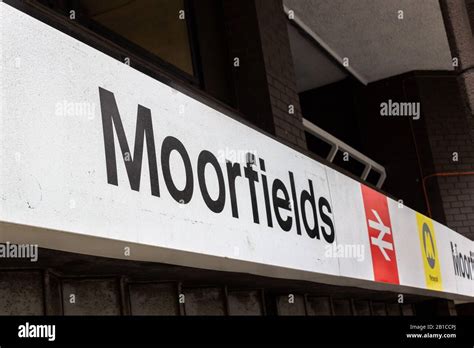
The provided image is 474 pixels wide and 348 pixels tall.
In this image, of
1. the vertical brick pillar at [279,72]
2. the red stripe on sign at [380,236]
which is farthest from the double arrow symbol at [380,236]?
the vertical brick pillar at [279,72]

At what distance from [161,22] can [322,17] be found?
285 cm

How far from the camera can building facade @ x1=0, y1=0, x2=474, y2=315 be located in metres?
2.05

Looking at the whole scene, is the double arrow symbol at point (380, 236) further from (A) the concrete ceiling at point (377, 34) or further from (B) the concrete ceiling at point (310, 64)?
(B) the concrete ceiling at point (310, 64)

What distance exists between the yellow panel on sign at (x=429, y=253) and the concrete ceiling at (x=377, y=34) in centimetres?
229

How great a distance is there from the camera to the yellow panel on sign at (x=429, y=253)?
217 inches

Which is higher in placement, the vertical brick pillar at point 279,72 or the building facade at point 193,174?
the vertical brick pillar at point 279,72

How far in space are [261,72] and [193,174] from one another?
85.1 inches

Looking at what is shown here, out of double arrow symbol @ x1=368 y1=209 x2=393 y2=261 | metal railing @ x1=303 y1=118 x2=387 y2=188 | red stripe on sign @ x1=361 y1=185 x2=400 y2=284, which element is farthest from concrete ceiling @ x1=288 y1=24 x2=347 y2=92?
double arrow symbol @ x1=368 y1=209 x2=393 y2=261

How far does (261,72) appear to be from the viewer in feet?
15.7

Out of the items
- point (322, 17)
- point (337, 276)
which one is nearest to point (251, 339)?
point (337, 276)

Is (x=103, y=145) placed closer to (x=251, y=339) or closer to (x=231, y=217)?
(x=231, y=217)

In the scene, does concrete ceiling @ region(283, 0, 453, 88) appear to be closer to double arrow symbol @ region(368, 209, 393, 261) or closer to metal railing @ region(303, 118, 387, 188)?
metal railing @ region(303, 118, 387, 188)

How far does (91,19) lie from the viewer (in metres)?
3.90

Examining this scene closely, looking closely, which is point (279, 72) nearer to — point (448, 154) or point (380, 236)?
point (380, 236)
